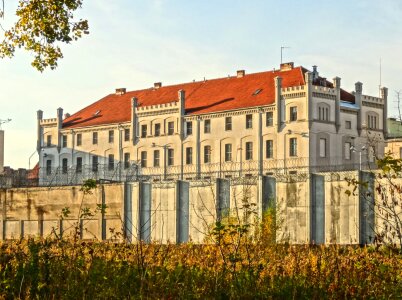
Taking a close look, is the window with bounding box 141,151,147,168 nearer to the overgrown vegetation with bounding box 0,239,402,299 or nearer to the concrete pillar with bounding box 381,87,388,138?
the concrete pillar with bounding box 381,87,388,138

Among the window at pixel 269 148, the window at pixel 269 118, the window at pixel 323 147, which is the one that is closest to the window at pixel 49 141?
the window at pixel 269 118

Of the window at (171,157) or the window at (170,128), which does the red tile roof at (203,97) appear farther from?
the window at (171,157)

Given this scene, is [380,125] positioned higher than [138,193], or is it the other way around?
[380,125]

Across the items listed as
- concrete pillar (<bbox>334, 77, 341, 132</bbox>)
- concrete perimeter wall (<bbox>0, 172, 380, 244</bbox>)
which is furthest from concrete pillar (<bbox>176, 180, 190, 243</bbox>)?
concrete pillar (<bbox>334, 77, 341, 132</bbox>)

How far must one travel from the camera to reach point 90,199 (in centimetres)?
5781

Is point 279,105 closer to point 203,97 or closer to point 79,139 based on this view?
point 203,97

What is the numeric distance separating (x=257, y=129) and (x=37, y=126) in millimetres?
27702

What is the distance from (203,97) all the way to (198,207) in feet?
113

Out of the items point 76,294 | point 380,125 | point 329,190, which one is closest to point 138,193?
point 329,190

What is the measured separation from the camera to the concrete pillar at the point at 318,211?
152ft

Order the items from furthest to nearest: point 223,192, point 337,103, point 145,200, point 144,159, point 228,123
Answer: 1. point 144,159
2. point 228,123
3. point 337,103
4. point 145,200
5. point 223,192

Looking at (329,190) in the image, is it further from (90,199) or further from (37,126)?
(37,126)

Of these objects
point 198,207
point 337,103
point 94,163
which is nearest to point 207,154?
A: point 337,103

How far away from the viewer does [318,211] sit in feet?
152
